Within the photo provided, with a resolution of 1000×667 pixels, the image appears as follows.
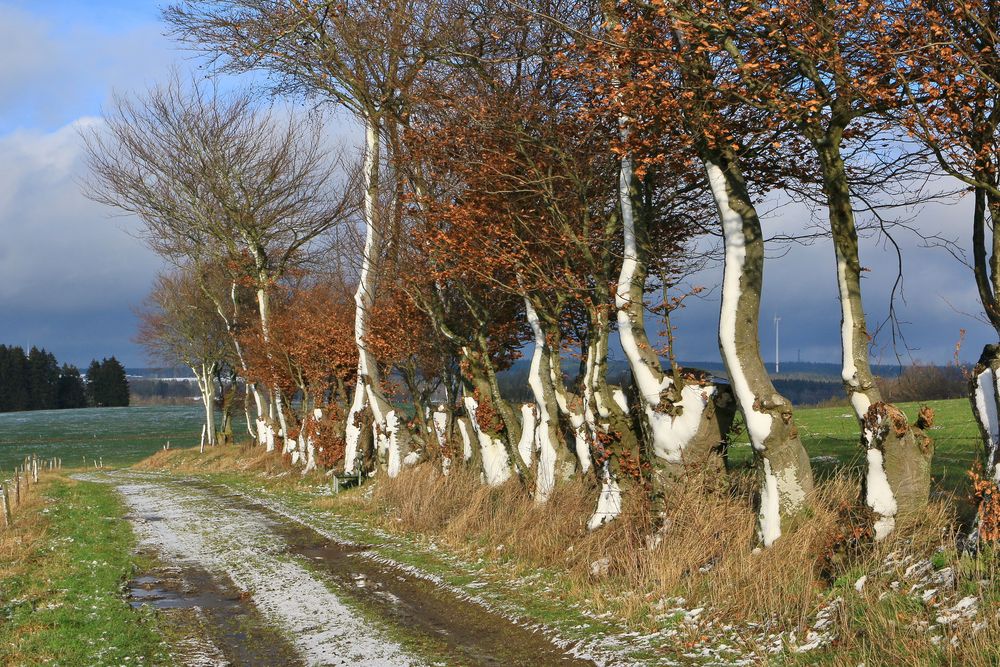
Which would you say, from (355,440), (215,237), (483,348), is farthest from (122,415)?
(483,348)

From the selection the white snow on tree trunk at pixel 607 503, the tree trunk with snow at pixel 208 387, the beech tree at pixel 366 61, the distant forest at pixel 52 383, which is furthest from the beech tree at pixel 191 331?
the distant forest at pixel 52 383

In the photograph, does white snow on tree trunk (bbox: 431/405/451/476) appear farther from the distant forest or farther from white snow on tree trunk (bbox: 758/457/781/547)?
the distant forest

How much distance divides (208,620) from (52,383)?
5789 inches

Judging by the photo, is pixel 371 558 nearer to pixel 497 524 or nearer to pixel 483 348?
pixel 497 524

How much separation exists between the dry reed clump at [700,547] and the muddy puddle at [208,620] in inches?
126

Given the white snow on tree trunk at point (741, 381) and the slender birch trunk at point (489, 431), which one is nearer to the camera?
the white snow on tree trunk at point (741, 381)

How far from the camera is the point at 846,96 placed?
862 centimetres

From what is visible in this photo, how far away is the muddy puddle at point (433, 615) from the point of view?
8.30m

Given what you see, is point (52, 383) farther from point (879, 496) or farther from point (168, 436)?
point (879, 496)

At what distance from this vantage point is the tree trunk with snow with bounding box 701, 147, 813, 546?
31.9ft

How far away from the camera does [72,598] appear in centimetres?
1120

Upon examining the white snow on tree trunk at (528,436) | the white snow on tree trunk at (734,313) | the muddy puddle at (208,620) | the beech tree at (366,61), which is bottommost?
the muddy puddle at (208,620)

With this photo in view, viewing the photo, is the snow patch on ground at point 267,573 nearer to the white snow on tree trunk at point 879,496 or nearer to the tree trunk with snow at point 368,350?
the tree trunk with snow at point 368,350

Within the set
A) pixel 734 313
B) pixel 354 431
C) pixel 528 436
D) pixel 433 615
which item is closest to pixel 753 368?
pixel 734 313
